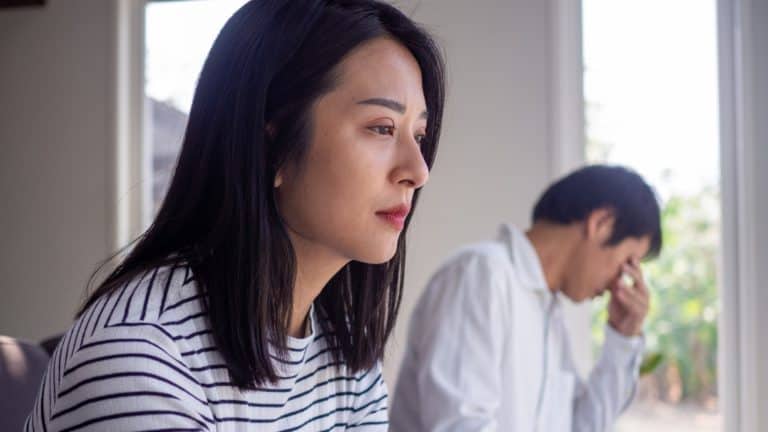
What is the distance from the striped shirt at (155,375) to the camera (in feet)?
2.52

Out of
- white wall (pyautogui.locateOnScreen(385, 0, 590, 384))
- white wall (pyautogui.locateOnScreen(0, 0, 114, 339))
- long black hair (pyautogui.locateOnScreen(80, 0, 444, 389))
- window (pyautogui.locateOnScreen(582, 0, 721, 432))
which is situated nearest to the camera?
long black hair (pyautogui.locateOnScreen(80, 0, 444, 389))

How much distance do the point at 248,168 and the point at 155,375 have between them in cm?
24

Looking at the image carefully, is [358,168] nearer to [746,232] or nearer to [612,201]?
[612,201]

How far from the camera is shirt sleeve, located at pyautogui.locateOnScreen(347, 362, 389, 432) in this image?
3.86 feet

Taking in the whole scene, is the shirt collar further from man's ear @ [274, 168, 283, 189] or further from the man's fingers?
man's ear @ [274, 168, 283, 189]

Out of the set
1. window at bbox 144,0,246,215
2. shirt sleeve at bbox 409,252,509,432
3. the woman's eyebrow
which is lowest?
shirt sleeve at bbox 409,252,509,432

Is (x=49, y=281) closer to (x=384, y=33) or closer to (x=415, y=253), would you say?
(x=415, y=253)

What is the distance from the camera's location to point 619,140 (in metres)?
3.11

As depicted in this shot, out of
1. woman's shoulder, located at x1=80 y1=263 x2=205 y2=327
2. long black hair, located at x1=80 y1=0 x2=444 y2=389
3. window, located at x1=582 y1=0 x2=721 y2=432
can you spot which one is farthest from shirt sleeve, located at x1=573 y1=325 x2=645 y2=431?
woman's shoulder, located at x1=80 y1=263 x2=205 y2=327

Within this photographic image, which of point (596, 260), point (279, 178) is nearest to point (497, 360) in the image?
point (596, 260)

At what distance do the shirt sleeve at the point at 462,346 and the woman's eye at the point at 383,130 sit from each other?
0.84 metres

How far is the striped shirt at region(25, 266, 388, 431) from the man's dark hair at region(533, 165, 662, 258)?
1.15m

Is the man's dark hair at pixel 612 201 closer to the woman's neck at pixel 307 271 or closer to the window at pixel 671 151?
the window at pixel 671 151

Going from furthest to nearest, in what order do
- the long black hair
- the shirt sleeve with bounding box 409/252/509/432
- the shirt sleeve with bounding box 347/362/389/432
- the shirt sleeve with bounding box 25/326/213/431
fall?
the shirt sleeve with bounding box 409/252/509/432 → the shirt sleeve with bounding box 347/362/389/432 → the long black hair → the shirt sleeve with bounding box 25/326/213/431
